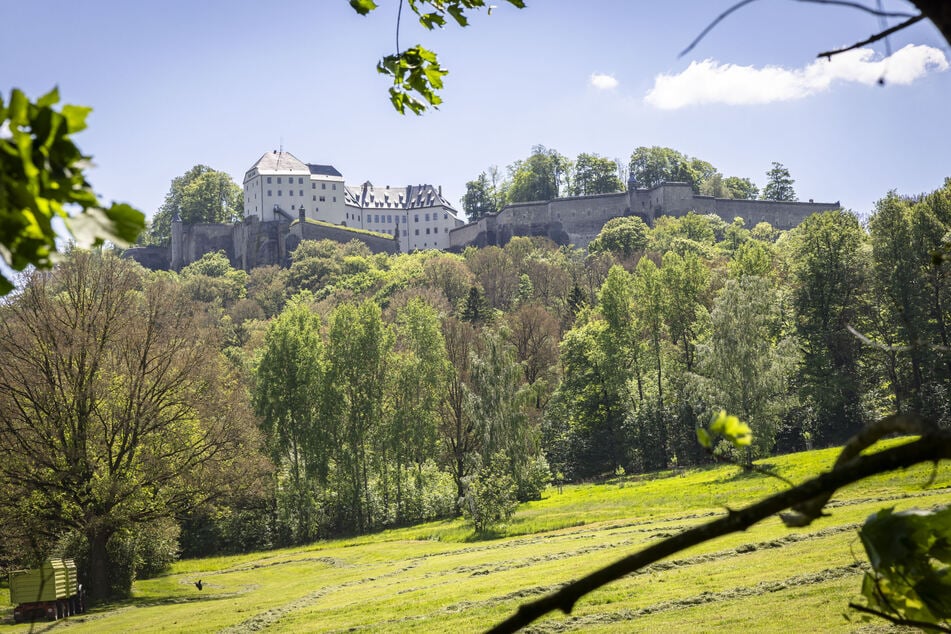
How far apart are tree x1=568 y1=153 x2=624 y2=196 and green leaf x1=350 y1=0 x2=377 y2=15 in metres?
132

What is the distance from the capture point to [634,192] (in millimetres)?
118562

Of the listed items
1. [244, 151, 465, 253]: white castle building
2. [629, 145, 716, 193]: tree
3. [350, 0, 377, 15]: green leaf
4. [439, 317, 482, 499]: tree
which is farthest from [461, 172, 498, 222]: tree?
[350, 0, 377, 15]: green leaf

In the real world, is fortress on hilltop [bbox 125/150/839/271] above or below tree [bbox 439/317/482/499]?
above

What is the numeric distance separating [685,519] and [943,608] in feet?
86.1

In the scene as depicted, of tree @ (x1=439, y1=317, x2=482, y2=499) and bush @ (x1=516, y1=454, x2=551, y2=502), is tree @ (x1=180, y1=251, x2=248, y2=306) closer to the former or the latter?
tree @ (x1=439, y1=317, x2=482, y2=499)

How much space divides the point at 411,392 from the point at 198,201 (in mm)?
92649

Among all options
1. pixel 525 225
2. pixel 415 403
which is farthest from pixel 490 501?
pixel 525 225

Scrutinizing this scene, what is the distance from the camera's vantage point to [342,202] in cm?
13700

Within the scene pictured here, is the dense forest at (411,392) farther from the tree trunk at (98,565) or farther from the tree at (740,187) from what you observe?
the tree at (740,187)

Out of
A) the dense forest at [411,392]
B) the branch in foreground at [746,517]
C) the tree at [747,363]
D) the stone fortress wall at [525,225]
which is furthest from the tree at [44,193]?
the stone fortress wall at [525,225]

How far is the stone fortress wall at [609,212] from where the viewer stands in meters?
117

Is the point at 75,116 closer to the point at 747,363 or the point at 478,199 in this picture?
the point at 747,363

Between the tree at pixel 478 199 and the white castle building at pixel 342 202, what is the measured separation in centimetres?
233

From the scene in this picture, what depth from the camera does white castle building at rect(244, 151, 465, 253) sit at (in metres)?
130
